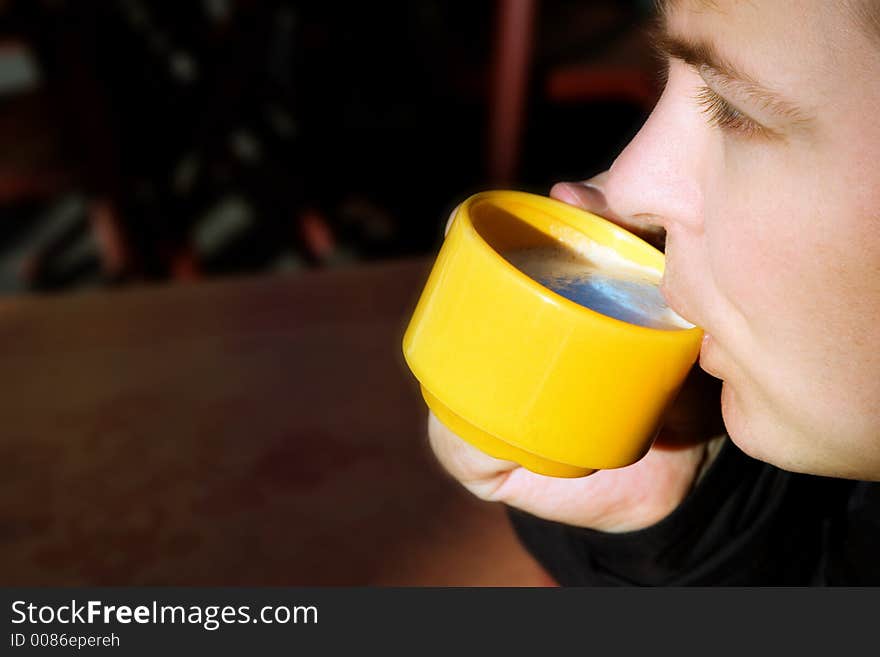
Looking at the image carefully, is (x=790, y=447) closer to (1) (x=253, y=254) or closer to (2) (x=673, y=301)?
(2) (x=673, y=301)

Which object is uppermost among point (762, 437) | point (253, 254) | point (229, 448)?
point (762, 437)

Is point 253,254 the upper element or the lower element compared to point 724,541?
lower

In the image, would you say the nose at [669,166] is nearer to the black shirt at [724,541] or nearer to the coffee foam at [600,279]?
the coffee foam at [600,279]

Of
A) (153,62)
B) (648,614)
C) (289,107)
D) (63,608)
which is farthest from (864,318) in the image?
(289,107)

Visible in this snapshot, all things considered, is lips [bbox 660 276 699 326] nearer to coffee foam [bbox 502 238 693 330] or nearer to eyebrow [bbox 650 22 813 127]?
coffee foam [bbox 502 238 693 330]

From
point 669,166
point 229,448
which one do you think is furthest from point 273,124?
point 669,166

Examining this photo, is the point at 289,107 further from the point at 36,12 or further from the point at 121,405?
the point at 121,405

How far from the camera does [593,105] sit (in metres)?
2.74

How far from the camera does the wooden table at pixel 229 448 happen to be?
637 mm

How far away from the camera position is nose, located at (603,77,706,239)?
1.49 ft

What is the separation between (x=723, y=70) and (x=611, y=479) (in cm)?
31

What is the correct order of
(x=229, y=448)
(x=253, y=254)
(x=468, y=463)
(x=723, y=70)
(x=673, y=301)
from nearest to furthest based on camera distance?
1. (x=723, y=70)
2. (x=673, y=301)
3. (x=468, y=463)
4. (x=229, y=448)
5. (x=253, y=254)

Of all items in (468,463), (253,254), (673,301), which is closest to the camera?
(673,301)

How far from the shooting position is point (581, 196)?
618mm
